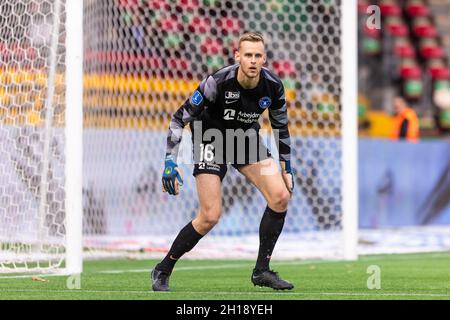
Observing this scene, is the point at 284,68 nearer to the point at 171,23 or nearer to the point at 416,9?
the point at 171,23

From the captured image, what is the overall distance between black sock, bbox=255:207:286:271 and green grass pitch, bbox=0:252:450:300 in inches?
7.8

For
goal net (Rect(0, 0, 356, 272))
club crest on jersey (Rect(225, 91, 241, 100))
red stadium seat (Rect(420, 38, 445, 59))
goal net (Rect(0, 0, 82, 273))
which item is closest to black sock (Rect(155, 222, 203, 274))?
club crest on jersey (Rect(225, 91, 241, 100))

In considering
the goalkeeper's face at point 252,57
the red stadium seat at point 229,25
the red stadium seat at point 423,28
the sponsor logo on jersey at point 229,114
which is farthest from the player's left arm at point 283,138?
the red stadium seat at point 423,28

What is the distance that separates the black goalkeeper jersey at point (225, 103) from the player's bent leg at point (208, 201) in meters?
0.26

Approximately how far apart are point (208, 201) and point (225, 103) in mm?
641

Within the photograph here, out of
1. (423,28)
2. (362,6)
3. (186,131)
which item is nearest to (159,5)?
(186,131)

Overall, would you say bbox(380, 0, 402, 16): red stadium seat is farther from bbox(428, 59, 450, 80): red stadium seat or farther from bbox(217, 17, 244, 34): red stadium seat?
bbox(217, 17, 244, 34): red stadium seat

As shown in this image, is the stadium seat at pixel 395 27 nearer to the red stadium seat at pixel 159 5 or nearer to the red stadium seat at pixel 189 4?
the red stadium seat at pixel 189 4

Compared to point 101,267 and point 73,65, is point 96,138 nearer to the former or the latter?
point 101,267

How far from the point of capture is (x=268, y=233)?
714cm

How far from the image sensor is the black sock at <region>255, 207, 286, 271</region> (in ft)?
23.4

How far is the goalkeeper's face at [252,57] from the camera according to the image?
6707 mm

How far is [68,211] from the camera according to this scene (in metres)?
8.22

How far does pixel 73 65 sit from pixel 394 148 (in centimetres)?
732
